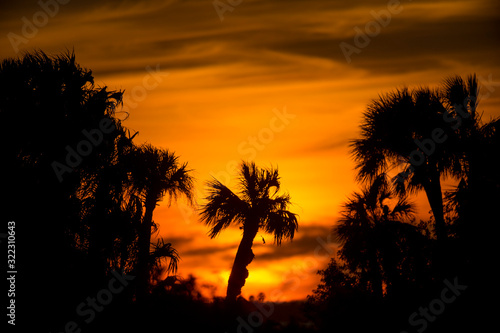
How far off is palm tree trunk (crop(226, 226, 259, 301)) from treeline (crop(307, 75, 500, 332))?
325cm

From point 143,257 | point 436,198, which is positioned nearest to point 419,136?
point 436,198

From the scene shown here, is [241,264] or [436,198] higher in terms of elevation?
[436,198]

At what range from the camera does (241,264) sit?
25281mm

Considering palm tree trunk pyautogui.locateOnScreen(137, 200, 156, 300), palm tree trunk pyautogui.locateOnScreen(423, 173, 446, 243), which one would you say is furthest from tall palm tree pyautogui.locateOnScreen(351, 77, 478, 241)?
palm tree trunk pyautogui.locateOnScreen(137, 200, 156, 300)

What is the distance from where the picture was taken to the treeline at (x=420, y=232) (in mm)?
17375

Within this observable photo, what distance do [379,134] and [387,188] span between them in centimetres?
208

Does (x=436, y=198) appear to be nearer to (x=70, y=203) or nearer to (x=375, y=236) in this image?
(x=375, y=236)

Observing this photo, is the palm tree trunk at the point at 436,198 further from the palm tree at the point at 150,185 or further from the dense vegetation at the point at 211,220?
the palm tree at the point at 150,185

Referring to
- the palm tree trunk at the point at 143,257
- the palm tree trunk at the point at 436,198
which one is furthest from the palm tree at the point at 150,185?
the palm tree trunk at the point at 436,198

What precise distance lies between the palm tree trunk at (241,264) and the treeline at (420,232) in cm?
325

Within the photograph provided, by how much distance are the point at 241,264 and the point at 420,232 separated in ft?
22.3

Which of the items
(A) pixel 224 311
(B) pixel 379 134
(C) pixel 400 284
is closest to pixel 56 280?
(A) pixel 224 311

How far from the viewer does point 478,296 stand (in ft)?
56.3

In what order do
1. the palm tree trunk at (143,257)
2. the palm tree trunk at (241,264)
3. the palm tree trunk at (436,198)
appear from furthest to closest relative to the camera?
the palm tree trunk at (241,264) < the palm tree trunk at (143,257) < the palm tree trunk at (436,198)
